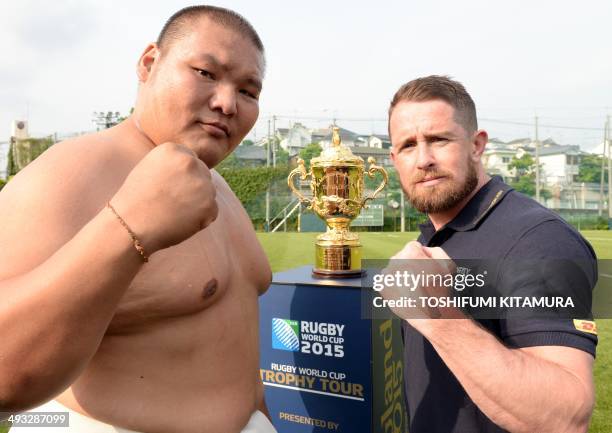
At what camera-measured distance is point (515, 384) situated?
1.12 m

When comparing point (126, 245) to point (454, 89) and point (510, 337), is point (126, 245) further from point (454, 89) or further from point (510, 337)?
point (454, 89)

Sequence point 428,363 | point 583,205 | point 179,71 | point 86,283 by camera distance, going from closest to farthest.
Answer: point 86,283, point 179,71, point 428,363, point 583,205

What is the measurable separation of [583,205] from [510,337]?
43.4 metres

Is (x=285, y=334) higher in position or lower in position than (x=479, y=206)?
lower

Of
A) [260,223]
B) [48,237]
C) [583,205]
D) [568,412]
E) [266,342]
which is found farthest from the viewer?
[583,205]

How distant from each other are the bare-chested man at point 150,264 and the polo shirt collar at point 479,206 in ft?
2.57

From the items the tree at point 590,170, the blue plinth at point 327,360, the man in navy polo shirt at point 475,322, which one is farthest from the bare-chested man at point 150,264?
the tree at point 590,170

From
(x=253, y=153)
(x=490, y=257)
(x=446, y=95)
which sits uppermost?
(x=253, y=153)

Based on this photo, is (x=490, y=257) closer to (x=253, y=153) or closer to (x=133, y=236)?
(x=133, y=236)

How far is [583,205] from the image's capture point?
37.7 meters

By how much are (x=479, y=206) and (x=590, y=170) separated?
2035 inches

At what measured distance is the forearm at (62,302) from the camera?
2.50 feet

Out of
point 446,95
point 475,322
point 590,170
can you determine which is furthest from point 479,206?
→ point 590,170

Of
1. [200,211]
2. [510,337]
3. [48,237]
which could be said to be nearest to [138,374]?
[48,237]
